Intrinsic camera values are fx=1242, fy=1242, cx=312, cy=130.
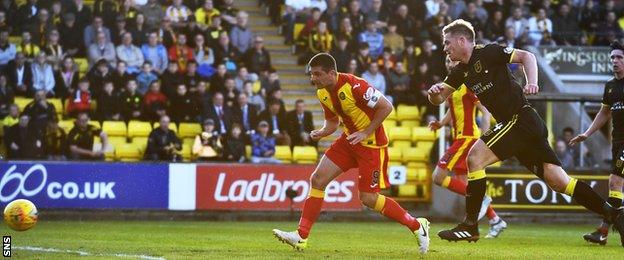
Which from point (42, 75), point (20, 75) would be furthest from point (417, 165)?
point (20, 75)

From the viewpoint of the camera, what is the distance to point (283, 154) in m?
23.6

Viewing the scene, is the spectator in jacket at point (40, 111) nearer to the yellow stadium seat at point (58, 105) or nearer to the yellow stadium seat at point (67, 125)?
the yellow stadium seat at point (67, 125)

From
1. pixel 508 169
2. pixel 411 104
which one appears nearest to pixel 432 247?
pixel 508 169

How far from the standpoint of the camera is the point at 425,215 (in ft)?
74.4

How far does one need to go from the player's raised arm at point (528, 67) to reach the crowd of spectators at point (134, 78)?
10.1 metres

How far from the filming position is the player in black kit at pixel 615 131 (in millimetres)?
15375

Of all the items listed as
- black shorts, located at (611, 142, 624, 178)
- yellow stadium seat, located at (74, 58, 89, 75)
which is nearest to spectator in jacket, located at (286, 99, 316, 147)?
yellow stadium seat, located at (74, 58, 89, 75)

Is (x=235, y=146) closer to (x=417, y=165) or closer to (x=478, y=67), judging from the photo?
(x=417, y=165)

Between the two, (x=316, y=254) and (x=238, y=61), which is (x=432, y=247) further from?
(x=238, y=61)

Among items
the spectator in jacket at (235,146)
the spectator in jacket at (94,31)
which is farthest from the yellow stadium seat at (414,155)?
the spectator in jacket at (94,31)

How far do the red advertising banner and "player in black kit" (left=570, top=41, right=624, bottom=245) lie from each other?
23.4 ft

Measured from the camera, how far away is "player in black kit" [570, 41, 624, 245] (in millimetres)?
15375

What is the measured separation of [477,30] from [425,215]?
592 cm

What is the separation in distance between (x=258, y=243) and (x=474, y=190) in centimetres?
267
